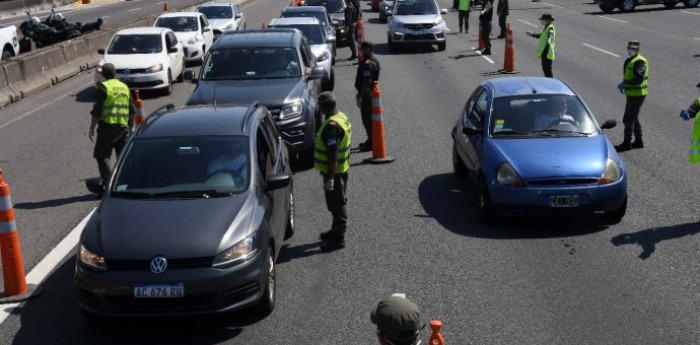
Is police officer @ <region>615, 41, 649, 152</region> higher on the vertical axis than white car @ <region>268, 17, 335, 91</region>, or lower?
higher

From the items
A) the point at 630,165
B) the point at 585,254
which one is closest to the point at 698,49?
the point at 630,165

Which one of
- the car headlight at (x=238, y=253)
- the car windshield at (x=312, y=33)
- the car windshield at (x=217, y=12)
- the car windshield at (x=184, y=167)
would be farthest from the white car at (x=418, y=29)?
the car headlight at (x=238, y=253)

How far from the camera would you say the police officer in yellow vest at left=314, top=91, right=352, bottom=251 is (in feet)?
33.3

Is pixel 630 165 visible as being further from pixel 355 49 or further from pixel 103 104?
pixel 355 49

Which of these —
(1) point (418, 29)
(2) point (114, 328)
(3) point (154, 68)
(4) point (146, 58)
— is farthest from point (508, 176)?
(1) point (418, 29)

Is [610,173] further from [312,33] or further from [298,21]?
[298,21]

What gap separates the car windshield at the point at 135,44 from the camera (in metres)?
23.6

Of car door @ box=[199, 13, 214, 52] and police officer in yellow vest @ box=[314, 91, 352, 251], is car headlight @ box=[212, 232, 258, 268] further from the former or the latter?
car door @ box=[199, 13, 214, 52]

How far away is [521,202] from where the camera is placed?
1080 cm

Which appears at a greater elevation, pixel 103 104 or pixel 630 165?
pixel 103 104

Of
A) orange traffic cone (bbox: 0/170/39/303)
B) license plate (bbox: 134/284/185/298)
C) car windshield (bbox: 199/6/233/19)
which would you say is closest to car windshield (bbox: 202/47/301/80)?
orange traffic cone (bbox: 0/170/39/303)

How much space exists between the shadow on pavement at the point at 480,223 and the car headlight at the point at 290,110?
2481 millimetres

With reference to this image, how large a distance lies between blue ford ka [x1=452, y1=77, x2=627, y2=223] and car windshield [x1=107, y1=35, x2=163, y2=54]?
12784mm

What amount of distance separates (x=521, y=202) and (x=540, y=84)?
2534 mm
